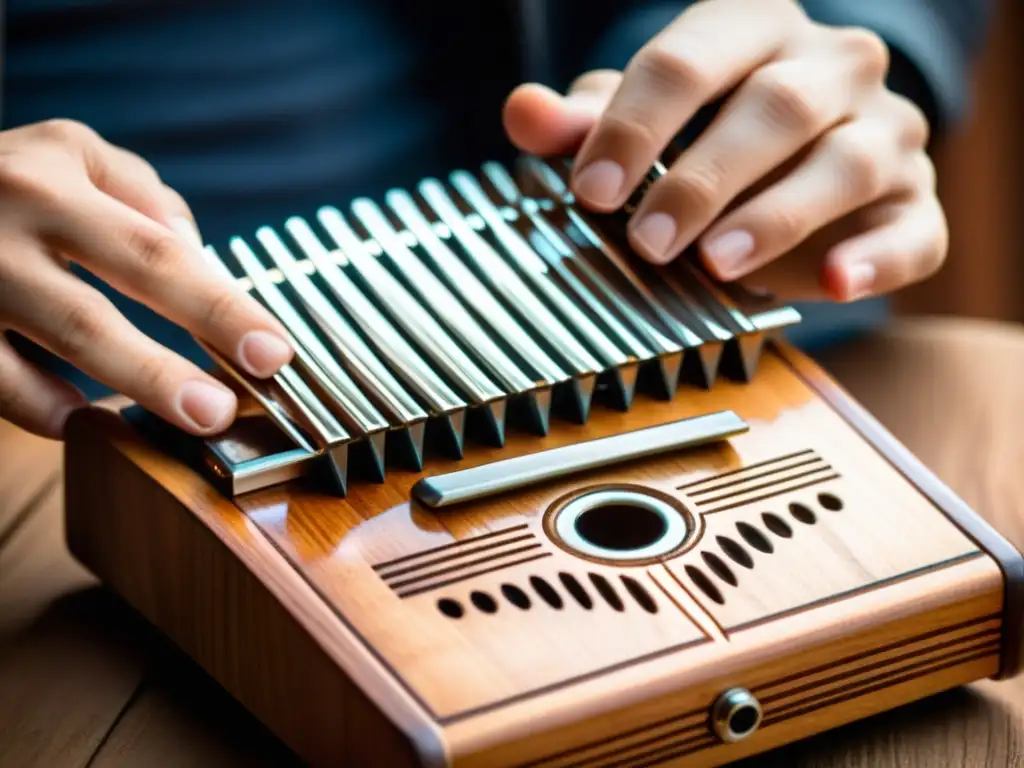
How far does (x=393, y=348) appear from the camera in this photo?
759mm

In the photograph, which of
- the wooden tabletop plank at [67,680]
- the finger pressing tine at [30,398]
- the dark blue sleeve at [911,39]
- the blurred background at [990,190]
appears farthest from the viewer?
the blurred background at [990,190]

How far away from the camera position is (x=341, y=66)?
1335 millimetres

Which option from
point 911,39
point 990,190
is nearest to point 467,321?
point 911,39

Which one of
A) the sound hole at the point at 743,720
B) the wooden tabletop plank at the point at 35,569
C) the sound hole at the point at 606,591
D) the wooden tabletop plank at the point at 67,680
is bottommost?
the wooden tabletop plank at the point at 35,569

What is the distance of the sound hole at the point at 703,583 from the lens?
637 mm

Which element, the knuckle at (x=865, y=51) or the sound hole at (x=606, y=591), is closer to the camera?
the sound hole at (x=606, y=591)

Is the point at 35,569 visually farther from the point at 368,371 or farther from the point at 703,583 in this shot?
the point at 703,583

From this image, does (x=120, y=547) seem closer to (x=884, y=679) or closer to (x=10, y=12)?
(x=884, y=679)

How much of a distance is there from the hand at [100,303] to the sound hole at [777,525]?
27cm

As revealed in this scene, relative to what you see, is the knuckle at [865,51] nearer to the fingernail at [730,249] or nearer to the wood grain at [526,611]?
the fingernail at [730,249]

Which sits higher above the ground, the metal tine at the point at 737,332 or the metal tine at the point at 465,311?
the metal tine at the point at 465,311

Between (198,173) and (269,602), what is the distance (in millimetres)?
730

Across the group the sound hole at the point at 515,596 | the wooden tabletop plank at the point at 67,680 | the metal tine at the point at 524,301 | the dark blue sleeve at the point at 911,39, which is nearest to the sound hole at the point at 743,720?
the sound hole at the point at 515,596

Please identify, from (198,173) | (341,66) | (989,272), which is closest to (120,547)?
(198,173)
